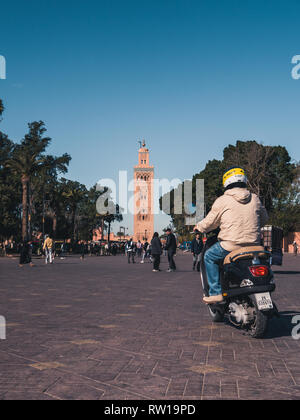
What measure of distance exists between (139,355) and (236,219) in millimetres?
2016

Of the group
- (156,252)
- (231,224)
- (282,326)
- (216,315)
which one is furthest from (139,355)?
(156,252)

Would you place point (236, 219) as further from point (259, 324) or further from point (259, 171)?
point (259, 171)

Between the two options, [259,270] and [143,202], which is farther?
[143,202]

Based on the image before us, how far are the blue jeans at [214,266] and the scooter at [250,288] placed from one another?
0.30 feet

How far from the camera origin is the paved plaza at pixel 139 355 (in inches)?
142

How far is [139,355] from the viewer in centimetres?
473

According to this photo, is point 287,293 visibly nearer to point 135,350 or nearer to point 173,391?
point 135,350

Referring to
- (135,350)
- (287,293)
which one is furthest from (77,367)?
(287,293)

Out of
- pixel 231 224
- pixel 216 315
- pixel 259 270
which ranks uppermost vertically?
pixel 231 224

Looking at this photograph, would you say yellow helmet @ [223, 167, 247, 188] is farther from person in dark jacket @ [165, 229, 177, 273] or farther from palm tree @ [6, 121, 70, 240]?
palm tree @ [6, 121, 70, 240]

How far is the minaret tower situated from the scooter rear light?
478 feet

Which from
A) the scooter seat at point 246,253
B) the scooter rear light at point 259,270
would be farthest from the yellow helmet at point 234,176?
→ the scooter rear light at point 259,270

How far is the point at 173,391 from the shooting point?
3549 millimetres
